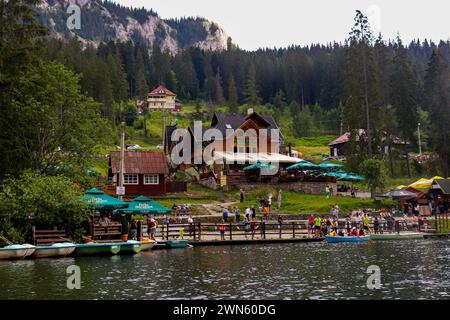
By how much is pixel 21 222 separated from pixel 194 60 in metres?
168

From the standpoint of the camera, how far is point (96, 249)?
103 ft

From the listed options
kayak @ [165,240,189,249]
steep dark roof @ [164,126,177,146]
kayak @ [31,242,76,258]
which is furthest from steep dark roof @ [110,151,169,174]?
steep dark roof @ [164,126,177,146]

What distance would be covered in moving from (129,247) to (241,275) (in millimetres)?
11651

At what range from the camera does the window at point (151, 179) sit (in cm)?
5866

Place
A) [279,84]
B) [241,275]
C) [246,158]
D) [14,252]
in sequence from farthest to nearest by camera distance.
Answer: [279,84], [246,158], [14,252], [241,275]

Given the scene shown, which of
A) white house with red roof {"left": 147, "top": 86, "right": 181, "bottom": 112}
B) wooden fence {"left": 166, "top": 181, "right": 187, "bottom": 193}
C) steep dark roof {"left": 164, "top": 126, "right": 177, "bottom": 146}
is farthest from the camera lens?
white house with red roof {"left": 147, "top": 86, "right": 181, "bottom": 112}

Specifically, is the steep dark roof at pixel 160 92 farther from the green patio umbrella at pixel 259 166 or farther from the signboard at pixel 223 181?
the green patio umbrella at pixel 259 166

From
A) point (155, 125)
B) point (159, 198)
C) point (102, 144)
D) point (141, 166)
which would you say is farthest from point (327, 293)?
point (155, 125)

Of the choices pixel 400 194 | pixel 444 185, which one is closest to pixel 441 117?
pixel 444 185

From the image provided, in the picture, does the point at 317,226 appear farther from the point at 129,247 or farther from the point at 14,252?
the point at 14,252

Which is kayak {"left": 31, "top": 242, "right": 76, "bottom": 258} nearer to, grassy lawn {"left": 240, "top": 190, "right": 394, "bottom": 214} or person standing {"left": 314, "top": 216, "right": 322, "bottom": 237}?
person standing {"left": 314, "top": 216, "right": 322, "bottom": 237}

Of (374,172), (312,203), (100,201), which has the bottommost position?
(312,203)

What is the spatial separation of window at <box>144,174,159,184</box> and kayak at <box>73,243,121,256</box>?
26883 millimetres

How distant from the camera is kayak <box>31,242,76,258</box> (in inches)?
1181
